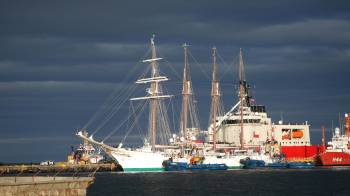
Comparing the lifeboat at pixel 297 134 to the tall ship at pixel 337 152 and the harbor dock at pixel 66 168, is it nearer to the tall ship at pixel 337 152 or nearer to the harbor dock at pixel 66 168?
the tall ship at pixel 337 152

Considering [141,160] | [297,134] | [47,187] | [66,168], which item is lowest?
[47,187]

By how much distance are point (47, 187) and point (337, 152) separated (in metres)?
118

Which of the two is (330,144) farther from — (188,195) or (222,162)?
(188,195)

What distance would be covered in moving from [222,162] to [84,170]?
28053mm

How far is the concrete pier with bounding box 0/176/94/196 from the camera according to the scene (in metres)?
39.2

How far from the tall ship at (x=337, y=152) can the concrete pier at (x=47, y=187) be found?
11453 cm

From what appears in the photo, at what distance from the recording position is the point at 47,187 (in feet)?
134

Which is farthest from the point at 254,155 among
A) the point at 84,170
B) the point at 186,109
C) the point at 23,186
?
the point at 23,186

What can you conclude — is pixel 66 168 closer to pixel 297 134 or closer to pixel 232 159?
pixel 232 159

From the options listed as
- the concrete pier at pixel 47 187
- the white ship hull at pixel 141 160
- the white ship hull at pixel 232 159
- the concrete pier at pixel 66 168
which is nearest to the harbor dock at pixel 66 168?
the concrete pier at pixel 66 168

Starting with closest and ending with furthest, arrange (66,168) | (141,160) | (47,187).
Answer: (47,187) < (141,160) < (66,168)

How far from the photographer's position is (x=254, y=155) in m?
146

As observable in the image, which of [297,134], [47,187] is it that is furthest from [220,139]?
[47,187]

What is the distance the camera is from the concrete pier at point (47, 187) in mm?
39219
